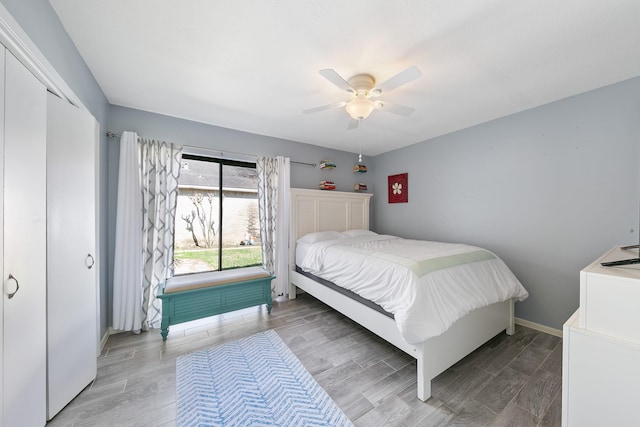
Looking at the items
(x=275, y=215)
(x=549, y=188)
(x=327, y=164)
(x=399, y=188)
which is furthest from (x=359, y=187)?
(x=549, y=188)

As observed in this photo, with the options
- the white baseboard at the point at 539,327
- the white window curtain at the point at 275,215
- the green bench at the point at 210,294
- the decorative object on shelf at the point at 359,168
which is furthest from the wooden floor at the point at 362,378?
the decorative object on shelf at the point at 359,168

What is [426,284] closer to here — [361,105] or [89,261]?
[361,105]

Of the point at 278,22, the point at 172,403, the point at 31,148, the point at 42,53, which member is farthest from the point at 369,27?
the point at 172,403

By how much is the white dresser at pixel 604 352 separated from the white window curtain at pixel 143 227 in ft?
10.7

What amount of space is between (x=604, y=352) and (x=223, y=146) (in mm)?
3578

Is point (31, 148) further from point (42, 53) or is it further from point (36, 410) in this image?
point (36, 410)

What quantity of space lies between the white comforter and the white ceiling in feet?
5.13

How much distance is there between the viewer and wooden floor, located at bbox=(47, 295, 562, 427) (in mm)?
1426

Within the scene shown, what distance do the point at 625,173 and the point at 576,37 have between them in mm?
1410

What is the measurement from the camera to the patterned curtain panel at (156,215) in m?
2.50

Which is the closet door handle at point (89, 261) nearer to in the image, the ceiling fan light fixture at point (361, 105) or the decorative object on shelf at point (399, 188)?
the ceiling fan light fixture at point (361, 105)

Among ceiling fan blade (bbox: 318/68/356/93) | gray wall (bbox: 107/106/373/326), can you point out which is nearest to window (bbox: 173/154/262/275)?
gray wall (bbox: 107/106/373/326)

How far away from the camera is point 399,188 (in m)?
4.04

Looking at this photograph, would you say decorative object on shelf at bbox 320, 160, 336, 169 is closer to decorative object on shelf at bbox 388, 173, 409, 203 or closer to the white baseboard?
decorative object on shelf at bbox 388, 173, 409, 203
